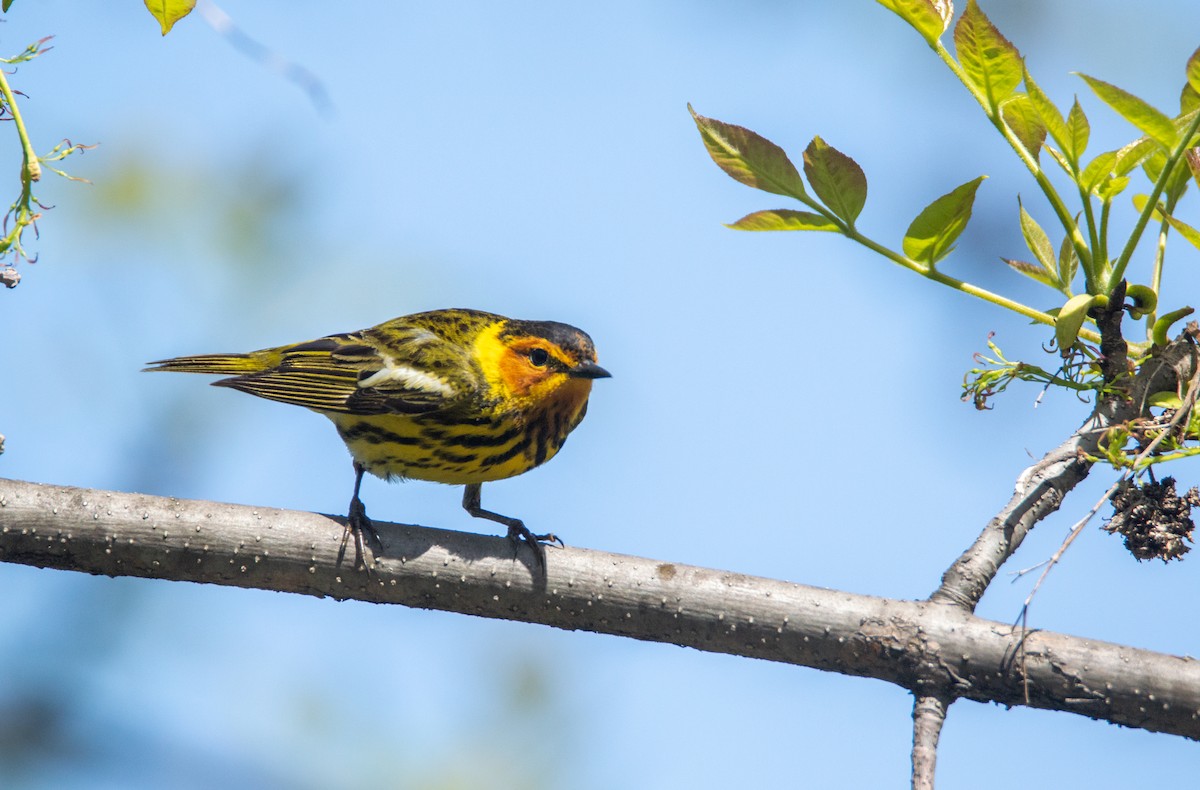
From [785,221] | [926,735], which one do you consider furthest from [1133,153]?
[926,735]

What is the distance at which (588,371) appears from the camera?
220 inches

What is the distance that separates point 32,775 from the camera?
5785mm

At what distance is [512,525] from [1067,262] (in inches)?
91.9

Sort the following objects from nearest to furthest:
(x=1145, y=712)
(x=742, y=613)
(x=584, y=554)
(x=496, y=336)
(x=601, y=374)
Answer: (x=1145, y=712)
(x=742, y=613)
(x=584, y=554)
(x=601, y=374)
(x=496, y=336)

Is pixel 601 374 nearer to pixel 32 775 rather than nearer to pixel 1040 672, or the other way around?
pixel 1040 672

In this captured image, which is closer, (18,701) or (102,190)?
(18,701)

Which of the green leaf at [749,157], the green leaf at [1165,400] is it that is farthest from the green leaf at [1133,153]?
the green leaf at [749,157]

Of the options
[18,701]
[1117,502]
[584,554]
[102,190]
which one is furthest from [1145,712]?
[102,190]

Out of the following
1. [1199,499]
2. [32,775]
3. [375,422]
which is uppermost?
[1199,499]

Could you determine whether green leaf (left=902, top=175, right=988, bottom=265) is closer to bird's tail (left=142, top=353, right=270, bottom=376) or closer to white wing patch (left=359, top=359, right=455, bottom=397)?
white wing patch (left=359, top=359, right=455, bottom=397)

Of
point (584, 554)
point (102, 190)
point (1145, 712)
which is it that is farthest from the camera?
point (102, 190)

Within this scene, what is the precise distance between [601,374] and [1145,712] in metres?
3.02

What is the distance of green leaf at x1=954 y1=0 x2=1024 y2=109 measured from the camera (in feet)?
9.10

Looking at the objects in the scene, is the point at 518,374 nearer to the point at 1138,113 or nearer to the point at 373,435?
the point at 373,435
